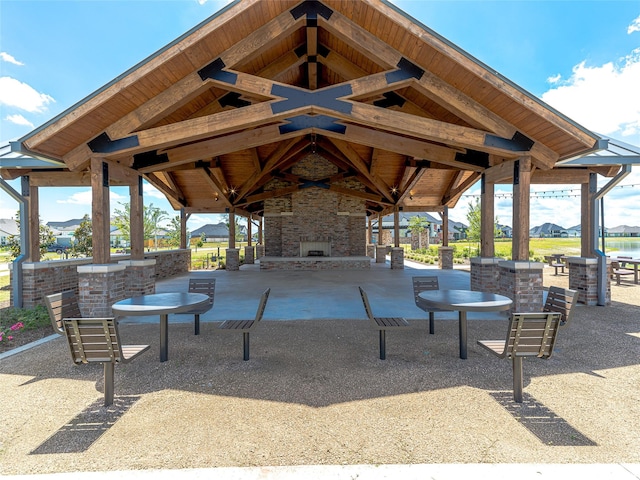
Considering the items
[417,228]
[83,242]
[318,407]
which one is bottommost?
[318,407]

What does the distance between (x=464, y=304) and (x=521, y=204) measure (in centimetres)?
313

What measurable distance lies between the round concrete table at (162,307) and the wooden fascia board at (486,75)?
5.00 m

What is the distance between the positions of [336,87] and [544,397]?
16.9 feet

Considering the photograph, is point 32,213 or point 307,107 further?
point 32,213

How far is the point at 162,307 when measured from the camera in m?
3.74

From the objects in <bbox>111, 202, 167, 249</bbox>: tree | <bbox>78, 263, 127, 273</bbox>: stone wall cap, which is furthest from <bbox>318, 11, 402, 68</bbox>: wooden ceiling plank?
<bbox>111, 202, 167, 249</bbox>: tree

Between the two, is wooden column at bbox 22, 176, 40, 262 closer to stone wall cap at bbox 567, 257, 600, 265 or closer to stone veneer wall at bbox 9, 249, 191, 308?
stone veneer wall at bbox 9, 249, 191, 308

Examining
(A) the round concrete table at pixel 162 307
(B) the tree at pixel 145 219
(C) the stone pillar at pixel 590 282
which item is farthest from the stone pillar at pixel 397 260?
(B) the tree at pixel 145 219

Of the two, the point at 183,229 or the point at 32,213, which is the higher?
the point at 32,213

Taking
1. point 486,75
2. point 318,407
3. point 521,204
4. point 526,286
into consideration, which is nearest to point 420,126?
point 486,75

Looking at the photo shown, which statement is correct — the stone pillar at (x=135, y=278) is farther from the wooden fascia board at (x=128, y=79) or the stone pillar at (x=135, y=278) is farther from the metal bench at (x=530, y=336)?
the metal bench at (x=530, y=336)

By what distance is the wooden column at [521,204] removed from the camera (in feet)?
18.5

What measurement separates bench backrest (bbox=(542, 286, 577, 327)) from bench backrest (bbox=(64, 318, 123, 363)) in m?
5.22

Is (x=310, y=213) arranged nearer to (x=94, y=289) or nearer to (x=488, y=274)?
(x=488, y=274)
